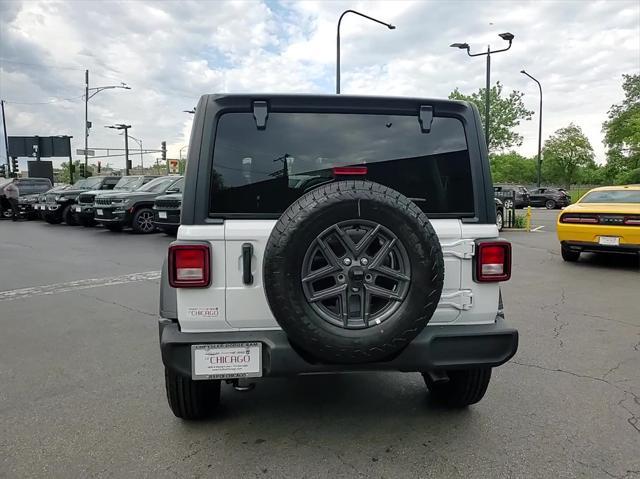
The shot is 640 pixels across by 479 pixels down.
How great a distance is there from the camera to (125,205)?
1510 centimetres

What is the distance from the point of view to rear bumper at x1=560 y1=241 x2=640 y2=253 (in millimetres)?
8470

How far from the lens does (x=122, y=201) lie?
49.8 feet

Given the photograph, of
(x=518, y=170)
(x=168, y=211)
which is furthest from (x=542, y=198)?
(x=518, y=170)

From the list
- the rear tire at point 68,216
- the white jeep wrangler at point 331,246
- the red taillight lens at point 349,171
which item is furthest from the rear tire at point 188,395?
the rear tire at point 68,216

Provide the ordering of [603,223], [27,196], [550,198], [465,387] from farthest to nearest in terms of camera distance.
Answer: [550,198] < [27,196] < [603,223] < [465,387]

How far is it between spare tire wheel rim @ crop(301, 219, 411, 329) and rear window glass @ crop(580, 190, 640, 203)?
27.4 ft

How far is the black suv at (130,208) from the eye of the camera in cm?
1513

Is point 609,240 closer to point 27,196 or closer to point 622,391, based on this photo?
point 622,391

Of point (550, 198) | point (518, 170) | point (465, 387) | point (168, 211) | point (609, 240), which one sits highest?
point (518, 170)

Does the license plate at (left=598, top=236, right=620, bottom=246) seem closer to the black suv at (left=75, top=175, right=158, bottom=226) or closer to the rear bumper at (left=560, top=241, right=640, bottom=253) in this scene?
the rear bumper at (left=560, top=241, right=640, bottom=253)

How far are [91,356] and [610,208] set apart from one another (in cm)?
848

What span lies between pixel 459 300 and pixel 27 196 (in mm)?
24098

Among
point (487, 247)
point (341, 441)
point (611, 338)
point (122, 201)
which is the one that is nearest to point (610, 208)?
point (611, 338)

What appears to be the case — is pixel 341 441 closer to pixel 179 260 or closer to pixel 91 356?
pixel 179 260
